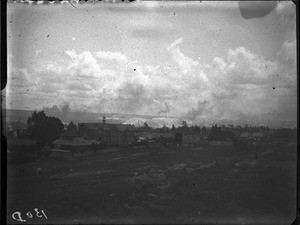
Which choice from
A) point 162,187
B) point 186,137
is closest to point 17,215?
point 162,187

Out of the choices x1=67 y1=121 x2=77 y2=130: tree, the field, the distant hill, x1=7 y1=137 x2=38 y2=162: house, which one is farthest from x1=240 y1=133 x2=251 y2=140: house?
x1=7 y1=137 x2=38 y2=162: house

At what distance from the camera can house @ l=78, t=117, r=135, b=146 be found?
2002 millimetres

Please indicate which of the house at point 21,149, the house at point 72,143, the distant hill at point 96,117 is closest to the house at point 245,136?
the distant hill at point 96,117

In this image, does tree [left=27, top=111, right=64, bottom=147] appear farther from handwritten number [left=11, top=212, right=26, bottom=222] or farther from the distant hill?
handwritten number [left=11, top=212, right=26, bottom=222]

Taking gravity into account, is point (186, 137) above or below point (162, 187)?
above

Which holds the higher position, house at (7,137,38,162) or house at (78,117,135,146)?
house at (78,117,135,146)

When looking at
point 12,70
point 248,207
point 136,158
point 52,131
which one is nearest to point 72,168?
point 52,131

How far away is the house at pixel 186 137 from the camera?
2.01m

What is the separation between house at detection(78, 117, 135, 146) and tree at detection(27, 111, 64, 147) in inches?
5.5

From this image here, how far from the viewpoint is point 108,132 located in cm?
201

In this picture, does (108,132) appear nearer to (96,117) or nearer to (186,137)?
(96,117)

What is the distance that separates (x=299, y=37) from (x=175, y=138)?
36.0 inches

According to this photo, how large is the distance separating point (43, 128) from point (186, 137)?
863 millimetres

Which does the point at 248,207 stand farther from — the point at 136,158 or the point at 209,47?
the point at 209,47
